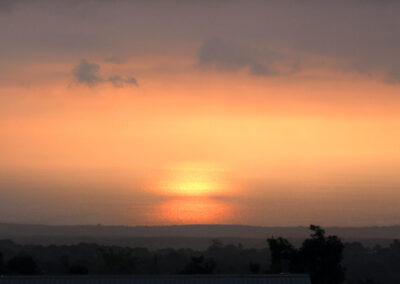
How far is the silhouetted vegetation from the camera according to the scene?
56.9 meters

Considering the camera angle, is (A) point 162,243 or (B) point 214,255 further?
(A) point 162,243

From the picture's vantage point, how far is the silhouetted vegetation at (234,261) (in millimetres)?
56906

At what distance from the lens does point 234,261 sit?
332 feet

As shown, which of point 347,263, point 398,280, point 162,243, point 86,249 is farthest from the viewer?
point 162,243

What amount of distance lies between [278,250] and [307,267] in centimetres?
253

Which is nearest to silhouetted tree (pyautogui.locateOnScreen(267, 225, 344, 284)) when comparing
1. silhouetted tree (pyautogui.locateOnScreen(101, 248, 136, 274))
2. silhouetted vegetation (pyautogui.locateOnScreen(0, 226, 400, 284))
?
silhouetted vegetation (pyautogui.locateOnScreen(0, 226, 400, 284))

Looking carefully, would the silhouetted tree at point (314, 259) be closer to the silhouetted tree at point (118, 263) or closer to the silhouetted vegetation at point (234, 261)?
→ the silhouetted vegetation at point (234, 261)

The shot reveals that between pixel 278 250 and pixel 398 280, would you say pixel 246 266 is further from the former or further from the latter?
pixel 278 250

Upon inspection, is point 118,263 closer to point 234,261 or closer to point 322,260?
point 322,260

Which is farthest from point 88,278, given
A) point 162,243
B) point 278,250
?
point 162,243

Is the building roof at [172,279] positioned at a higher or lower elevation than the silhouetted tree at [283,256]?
lower

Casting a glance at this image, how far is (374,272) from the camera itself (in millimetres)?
95250

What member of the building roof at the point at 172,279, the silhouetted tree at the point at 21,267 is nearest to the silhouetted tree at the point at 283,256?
the silhouetted tree at the point at 21,267

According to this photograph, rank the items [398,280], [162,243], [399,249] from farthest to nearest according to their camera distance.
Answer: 1. [162,243]
2. [399,249]
3. [398,280]
